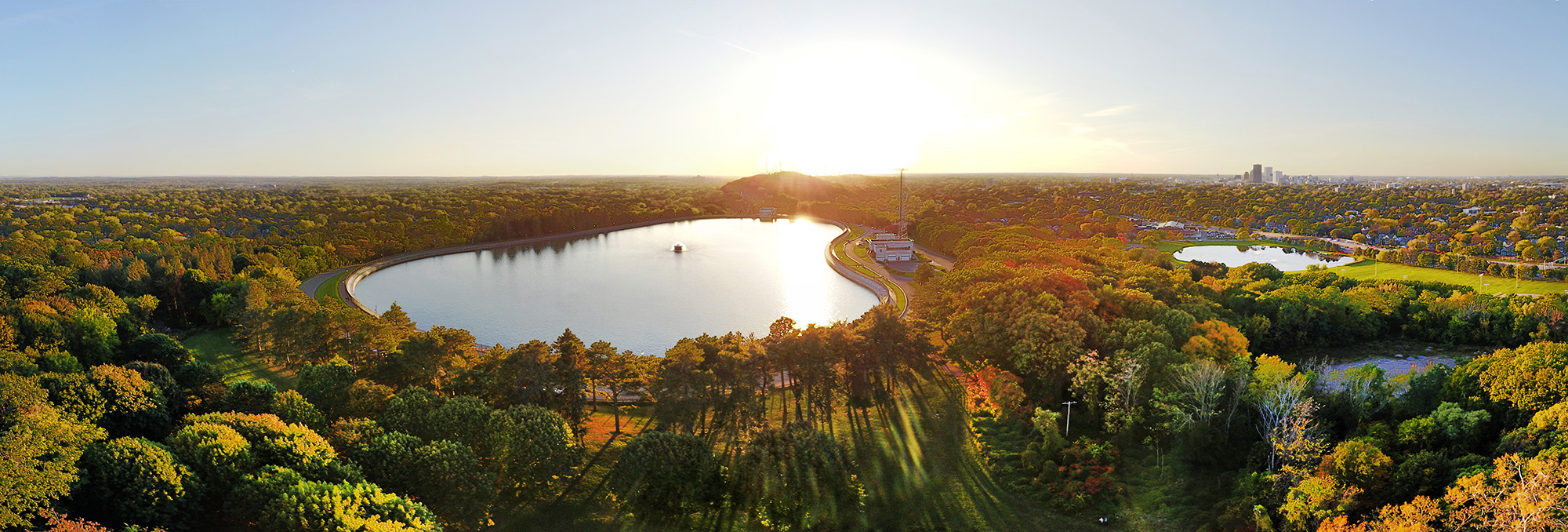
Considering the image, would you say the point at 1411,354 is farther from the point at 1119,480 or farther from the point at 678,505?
the point at 678,505

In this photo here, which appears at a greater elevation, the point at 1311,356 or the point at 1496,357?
the point at 1496,357

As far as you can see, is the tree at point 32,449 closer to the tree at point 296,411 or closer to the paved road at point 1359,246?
the tree at point 296,411

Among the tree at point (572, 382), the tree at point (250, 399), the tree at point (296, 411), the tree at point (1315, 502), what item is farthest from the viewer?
the tree at point (572, 382)

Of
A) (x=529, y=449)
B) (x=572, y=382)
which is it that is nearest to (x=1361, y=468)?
(x=529, y=449)

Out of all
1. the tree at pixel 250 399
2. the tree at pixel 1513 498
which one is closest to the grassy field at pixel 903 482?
the tree at pixel 1513 498

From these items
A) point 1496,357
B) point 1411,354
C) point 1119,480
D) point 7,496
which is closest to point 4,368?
point 7,496

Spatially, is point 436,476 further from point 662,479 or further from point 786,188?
point 786,188

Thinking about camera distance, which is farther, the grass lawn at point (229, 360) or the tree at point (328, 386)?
the grass lawn at point (229, 360)

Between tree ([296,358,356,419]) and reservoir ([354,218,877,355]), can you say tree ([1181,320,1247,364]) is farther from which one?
tree ([296,358,356,419])
